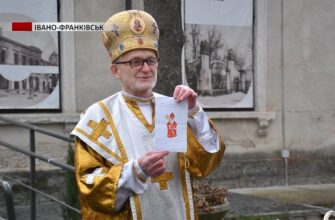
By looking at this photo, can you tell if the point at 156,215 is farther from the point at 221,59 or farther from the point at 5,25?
the point at 221,59

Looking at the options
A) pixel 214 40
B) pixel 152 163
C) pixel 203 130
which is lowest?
pixel 152 163

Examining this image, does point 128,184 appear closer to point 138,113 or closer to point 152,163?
point 152,163

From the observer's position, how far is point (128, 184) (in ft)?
7.33

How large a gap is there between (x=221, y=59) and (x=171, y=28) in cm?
402

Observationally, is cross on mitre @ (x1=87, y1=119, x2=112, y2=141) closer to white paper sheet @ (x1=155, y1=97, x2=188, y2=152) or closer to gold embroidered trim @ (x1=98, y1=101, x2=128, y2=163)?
gold embroidered trim @ (x1=98, y1=101, x2=128, y2=163)

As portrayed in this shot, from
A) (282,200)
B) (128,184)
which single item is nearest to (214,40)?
(282,200)

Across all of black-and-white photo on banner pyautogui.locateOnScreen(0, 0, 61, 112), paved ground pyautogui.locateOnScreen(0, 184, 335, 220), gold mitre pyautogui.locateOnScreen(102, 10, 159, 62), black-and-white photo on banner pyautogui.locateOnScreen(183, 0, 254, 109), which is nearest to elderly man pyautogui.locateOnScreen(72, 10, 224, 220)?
gold mitre pyautogui.locateOnScreen(102, 10, 159, 62)

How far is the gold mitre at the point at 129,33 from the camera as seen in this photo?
234 centimetres

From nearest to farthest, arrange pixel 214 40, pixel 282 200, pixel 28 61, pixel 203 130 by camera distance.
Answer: pixel 203 130, pixel 28 61, pixel 282 200, pixel 214 40

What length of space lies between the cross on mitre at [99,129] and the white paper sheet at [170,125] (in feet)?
0.74

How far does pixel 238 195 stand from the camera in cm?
862

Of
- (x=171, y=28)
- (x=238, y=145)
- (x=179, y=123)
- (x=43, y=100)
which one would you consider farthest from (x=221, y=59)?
(x=179, y=123)

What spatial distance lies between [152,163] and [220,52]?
713 centimetres

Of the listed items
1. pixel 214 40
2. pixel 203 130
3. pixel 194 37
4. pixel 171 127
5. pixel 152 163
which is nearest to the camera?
pixel 152 163
